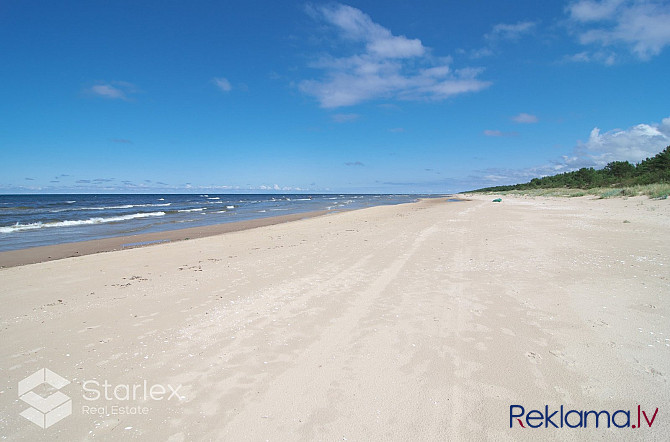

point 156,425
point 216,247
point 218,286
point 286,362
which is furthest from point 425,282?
point 216,247

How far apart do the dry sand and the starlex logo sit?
6 cm

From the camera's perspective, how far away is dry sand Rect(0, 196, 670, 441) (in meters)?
2.81

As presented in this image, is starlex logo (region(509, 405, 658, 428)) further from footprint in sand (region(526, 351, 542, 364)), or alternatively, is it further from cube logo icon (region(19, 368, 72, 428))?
cube logo icon (region(19, 368, 72, 428))

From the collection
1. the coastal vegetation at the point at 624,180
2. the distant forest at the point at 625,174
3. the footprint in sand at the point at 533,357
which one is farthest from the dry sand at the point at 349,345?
the distant forest at the point at 625,174

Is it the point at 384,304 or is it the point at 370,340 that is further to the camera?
the point at 384,304

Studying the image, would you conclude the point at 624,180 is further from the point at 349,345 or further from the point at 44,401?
the point at 44,401

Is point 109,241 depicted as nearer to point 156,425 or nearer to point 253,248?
point 253,248

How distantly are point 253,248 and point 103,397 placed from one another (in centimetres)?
848

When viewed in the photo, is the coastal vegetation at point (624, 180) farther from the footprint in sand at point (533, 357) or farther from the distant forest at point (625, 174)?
the footprint in sand at point (533, 357)

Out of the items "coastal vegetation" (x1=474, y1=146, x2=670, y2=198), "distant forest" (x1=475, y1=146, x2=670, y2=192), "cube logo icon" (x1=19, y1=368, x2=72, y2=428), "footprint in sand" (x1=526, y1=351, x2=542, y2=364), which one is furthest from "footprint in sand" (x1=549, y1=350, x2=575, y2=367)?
"distant forest" (x1=475, y1=146, x2=670, y2=192)

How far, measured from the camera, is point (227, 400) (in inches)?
120

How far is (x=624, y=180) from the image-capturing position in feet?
135

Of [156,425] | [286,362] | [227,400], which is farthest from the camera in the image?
[286,362]

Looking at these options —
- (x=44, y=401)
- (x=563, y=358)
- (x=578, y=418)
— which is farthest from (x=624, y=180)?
(x=44, y=401)
